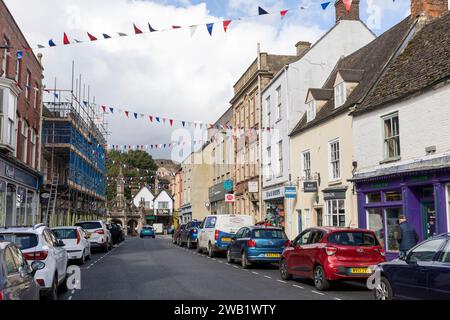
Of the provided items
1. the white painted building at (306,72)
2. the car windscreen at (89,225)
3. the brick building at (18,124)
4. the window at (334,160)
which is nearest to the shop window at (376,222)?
the window at (334,160)

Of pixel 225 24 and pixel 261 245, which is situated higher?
pixel 225 24

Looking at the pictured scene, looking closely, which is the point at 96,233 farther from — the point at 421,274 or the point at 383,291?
the point at 421,274

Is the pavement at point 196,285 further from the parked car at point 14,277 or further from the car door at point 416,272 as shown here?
the parked car at point 14,277

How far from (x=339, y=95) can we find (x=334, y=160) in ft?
9.89

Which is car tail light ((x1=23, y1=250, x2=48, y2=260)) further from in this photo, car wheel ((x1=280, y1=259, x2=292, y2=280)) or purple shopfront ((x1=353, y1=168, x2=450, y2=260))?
purple shopfront ((x1=353, y1=168, x2=450, y2=260))

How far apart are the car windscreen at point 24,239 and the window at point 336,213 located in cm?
1341

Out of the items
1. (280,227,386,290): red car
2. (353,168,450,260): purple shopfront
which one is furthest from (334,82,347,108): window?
(280,227,386,290): red car

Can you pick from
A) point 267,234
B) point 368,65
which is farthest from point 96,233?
point 368,65

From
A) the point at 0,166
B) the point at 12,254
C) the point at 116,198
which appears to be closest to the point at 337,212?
the point at 0,166

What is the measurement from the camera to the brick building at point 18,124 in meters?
20.9

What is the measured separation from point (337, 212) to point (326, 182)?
1.57 metres

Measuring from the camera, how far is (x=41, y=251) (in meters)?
10.5

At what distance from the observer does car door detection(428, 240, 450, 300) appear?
783cm
